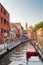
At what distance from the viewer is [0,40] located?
5000cm

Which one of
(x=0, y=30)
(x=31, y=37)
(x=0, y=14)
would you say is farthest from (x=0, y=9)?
(x=31, y=37)

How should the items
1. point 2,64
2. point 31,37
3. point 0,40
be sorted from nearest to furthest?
point 2,64
point 0,40
point 31,37

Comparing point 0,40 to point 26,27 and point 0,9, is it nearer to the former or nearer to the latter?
point 0,9

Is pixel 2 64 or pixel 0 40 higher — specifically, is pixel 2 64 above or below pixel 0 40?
below

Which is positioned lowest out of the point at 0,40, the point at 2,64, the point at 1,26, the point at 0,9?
the point at 2,64

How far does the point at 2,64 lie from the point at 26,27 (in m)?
162

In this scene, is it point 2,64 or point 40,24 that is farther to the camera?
point 40,24

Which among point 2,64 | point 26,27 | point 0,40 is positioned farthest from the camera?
point 26,27

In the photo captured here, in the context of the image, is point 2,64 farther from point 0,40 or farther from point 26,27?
point 26,27

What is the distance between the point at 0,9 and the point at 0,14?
3.93 feet

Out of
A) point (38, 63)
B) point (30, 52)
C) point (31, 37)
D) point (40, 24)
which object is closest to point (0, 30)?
point (30, 52)

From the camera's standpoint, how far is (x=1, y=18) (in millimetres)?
53000

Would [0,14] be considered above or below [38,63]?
above

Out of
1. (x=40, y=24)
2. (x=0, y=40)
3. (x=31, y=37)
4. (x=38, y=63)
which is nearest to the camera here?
(x=38, y=63)
